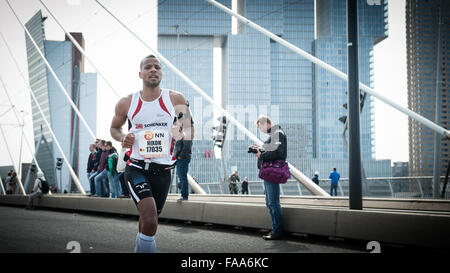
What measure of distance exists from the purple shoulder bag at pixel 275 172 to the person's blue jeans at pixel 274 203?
0.40 feet

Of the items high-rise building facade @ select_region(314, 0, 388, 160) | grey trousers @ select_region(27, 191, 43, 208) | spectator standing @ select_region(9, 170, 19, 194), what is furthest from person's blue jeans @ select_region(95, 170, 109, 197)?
high-rise building facade @ select_region(314, 0, 388, 160)

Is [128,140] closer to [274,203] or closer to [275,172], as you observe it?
[275,172]

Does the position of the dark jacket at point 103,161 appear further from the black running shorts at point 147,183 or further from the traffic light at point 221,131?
the black running shorts at point 147,183

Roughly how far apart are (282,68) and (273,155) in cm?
13594

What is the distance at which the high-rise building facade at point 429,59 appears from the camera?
12.4 meters

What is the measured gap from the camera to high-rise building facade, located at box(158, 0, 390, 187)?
123375 millimetres

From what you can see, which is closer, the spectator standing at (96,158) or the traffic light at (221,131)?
the spectator standing at (96,158)

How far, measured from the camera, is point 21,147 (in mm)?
42125

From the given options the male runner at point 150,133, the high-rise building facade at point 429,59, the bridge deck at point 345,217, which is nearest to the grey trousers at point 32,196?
the bridge deck at point 345,217

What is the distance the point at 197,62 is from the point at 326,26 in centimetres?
4494

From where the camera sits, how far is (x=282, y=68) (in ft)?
458

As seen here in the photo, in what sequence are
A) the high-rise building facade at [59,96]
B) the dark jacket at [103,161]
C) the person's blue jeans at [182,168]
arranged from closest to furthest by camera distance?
the person's blue jeans at [182,168]
the dark jacket at [103,161]
the high-rise building facade at [59,96]

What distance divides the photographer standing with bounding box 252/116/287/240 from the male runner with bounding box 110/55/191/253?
8.92ft
